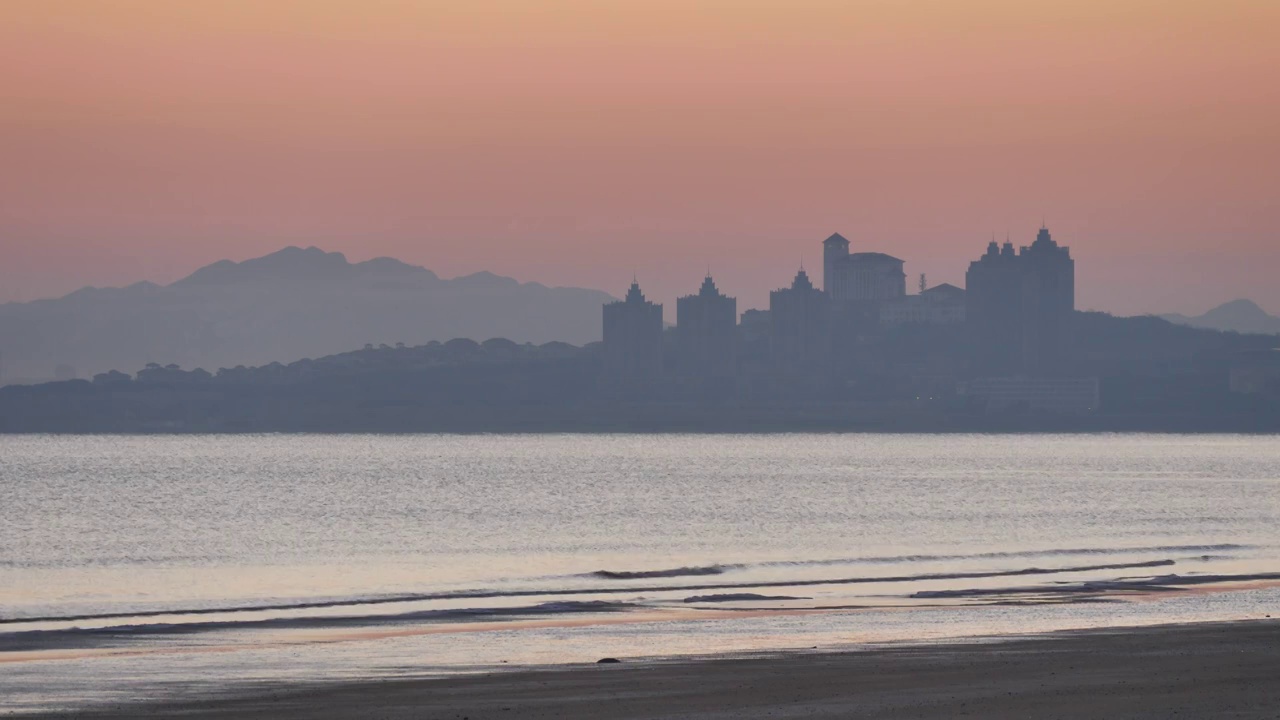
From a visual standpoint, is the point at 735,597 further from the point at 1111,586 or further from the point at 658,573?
the point at 658,573

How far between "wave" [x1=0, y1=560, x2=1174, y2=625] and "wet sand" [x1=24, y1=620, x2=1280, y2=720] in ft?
58.9

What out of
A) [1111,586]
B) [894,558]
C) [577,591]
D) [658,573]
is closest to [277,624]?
[577,591]

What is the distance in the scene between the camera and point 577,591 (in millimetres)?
50094

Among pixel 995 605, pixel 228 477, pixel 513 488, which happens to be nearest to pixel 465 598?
pixel 995 605

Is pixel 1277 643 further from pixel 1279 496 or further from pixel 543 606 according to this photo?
pixel 1279 496

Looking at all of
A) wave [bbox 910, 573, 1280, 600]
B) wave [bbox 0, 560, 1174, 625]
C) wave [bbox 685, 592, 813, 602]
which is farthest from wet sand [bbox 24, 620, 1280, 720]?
wave [bbox 0, 560, 1174, 625]

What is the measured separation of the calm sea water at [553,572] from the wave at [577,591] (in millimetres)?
160

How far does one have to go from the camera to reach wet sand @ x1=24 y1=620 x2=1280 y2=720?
72.1 feet

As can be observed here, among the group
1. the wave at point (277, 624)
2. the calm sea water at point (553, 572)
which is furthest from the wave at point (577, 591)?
the wave at point (277, 624)

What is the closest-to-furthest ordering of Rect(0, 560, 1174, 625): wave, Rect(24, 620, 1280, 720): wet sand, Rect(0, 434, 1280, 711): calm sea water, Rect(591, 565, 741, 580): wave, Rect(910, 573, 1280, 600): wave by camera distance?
Rect(24, 620, 1280, 720): wet sand
Rect(0, 434, 1280, 711): calm sea water
Rect(0, 560, 1174, 625): wave
Rect(910, 573, 1280, 600): wave
Rect(591, 565, 741, 580): wave

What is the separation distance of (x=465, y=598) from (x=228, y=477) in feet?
358

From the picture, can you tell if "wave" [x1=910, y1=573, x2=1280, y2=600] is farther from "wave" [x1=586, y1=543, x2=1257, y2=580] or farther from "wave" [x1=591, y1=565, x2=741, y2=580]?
"wave" [x1=591, y1=565, x2=741, y2=580]

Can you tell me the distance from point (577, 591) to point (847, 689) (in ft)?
86.3

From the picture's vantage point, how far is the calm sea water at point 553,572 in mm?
33750
